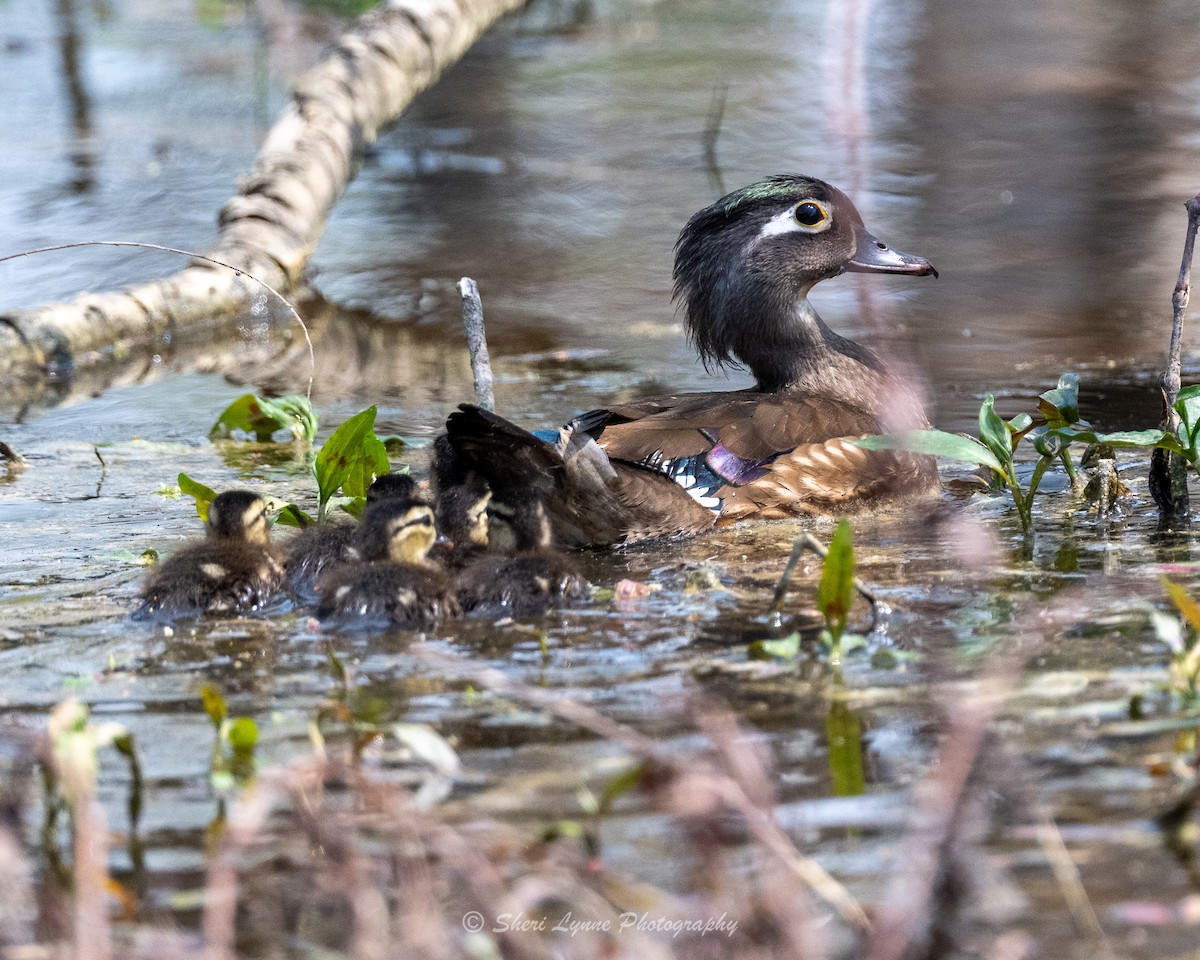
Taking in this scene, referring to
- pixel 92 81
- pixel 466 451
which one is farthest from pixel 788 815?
pixel 92 81

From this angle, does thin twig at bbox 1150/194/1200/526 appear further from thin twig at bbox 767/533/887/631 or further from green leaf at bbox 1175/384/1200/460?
thin twig at bbox 767/533/887/631

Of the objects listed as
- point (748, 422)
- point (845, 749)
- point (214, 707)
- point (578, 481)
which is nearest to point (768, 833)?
point (845, 749)

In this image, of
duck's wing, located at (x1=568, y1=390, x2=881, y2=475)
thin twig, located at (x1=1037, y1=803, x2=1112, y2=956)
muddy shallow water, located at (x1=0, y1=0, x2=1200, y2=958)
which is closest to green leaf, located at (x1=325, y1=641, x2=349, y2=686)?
muddy shallow water, located at (x1=0, y1=0, x2=1200, y2=958)

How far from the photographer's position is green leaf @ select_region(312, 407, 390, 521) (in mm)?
4699

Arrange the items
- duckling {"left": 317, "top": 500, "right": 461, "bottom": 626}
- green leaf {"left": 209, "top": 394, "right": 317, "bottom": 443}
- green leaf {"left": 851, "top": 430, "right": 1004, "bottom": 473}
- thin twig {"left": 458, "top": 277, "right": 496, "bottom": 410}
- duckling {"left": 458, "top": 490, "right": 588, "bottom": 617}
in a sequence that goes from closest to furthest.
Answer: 1. duckling {"left": 317, "top": 500, "right": 461, "bottom": 626}
2. duckling {"left": 458, "top": 490, "right": 588, "bottom": 617}
3. green leaf {"left": 851, "top": 430, "right": 1004, "bottom": 473}
4. thin twig {"left": 458, "top": 277, "right": 496, "bottom": 410}
5. green leaf {"left": 209, "top": 394, "right": 317, "bottom": 443}

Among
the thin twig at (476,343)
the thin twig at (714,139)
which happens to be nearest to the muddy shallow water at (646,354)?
the thin twig at (714,139)

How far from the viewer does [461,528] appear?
4312 millimetres

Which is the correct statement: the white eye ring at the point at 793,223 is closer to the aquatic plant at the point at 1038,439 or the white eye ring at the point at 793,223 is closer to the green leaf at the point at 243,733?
the aquatic plant at the point at 1038,439

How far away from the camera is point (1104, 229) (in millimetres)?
10062

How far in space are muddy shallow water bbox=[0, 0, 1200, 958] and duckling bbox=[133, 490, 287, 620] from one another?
70 millimetres

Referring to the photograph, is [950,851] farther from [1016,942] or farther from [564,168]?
[564,168]

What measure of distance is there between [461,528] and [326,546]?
1.24ft

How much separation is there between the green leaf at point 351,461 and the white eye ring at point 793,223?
1647mm

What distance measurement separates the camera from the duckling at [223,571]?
3.80 m
